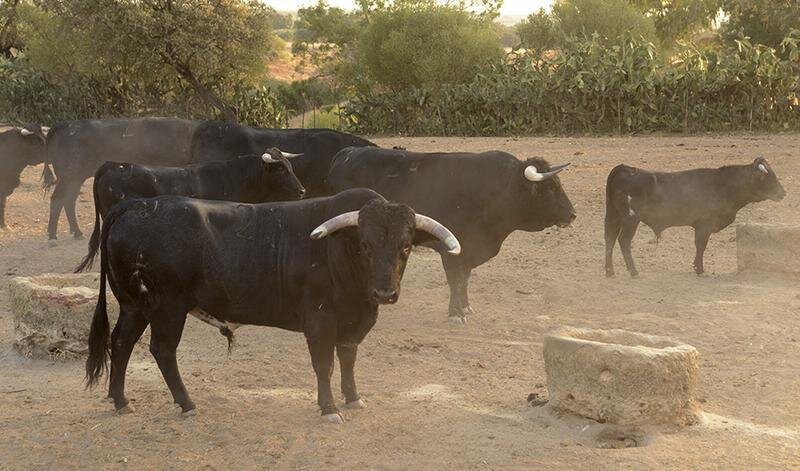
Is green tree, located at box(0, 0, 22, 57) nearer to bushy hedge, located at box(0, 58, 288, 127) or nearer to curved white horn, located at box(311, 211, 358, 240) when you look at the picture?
bushy hedge, located at box(0, 58, 288, 127)

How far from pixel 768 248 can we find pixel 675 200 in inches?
48.6

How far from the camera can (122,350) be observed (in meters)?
7.62

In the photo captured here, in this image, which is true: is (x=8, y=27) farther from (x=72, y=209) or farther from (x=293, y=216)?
(x=293, y=216)

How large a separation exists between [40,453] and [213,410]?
127cm

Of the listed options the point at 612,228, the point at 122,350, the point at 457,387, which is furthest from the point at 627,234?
the point at 122,350

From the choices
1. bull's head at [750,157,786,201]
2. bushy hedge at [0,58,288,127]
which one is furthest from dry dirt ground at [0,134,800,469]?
bushy hedge at [0,58,288,127]

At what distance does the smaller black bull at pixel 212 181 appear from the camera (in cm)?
1156

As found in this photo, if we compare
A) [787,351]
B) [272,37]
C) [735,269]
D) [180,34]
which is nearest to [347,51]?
[272,37]

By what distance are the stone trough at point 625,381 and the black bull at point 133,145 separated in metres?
7.71

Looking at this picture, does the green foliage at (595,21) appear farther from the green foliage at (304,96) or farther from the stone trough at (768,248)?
the stone trough at (768,248)

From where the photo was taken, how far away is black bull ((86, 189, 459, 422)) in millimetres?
7297

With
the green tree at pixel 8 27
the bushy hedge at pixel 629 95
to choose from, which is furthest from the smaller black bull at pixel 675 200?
the green tree at pixel 8 27

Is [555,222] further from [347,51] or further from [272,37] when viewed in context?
[347,51]

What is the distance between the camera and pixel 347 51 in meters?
51.2
